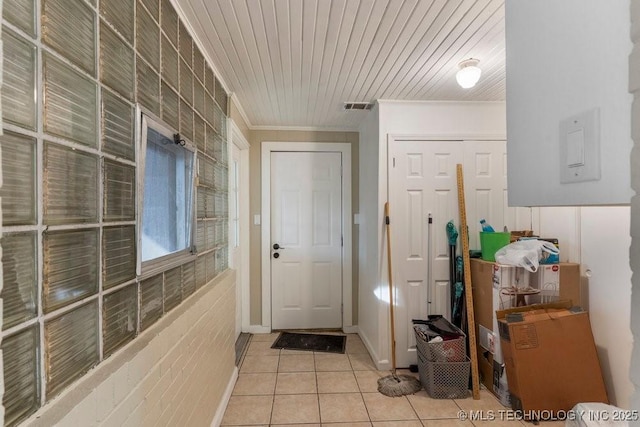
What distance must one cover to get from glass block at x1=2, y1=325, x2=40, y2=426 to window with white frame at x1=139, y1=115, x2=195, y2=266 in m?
0.46

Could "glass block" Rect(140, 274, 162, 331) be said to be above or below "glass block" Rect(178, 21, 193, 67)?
below

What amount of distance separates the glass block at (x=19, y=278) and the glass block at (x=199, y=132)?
45.2 inches

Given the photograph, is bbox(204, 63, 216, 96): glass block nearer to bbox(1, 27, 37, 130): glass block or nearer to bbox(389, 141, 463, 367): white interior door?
bbox(1, 27, 37, 130): glass block

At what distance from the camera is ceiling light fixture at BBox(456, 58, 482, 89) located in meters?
1.95

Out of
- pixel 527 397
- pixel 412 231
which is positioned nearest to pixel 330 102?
pixel 412 231

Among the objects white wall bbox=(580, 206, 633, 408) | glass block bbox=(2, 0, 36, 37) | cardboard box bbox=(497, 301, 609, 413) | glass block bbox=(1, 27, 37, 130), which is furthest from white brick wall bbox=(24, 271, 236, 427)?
white wall bbox=(580, 206, 633, 408)

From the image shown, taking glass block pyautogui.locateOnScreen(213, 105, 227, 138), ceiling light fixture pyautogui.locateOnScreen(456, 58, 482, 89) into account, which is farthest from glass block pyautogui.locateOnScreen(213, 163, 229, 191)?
ceiling light fixture pyautogui.locateOnScreen(456, 58, 482, 89)

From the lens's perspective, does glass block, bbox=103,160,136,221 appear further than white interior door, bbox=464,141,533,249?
No

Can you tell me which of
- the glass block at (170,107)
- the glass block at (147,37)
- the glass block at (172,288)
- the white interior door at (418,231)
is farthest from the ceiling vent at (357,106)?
the glass block at (172,288)

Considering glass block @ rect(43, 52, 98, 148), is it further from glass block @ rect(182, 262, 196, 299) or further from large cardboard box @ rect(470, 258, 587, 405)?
large cardboard box @ rect(470, 258, 587, 405)

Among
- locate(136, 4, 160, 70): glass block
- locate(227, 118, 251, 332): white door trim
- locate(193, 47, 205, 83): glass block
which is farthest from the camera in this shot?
locate(227, 118, 251, 332): white door trim

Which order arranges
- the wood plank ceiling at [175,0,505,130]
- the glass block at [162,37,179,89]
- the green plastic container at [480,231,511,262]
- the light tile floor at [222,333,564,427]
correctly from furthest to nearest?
the green plastic container at [480,231,511,262], the light tile floor at [222,333,564,427], the wood plank ceiling at [175,0,505,130], the glass block at [162,37,179,89]

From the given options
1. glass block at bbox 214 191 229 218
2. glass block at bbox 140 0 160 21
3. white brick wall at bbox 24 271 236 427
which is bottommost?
white brick wall at bbox 24 271 236 427

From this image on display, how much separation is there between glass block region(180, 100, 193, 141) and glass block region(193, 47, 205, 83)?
26 cm
